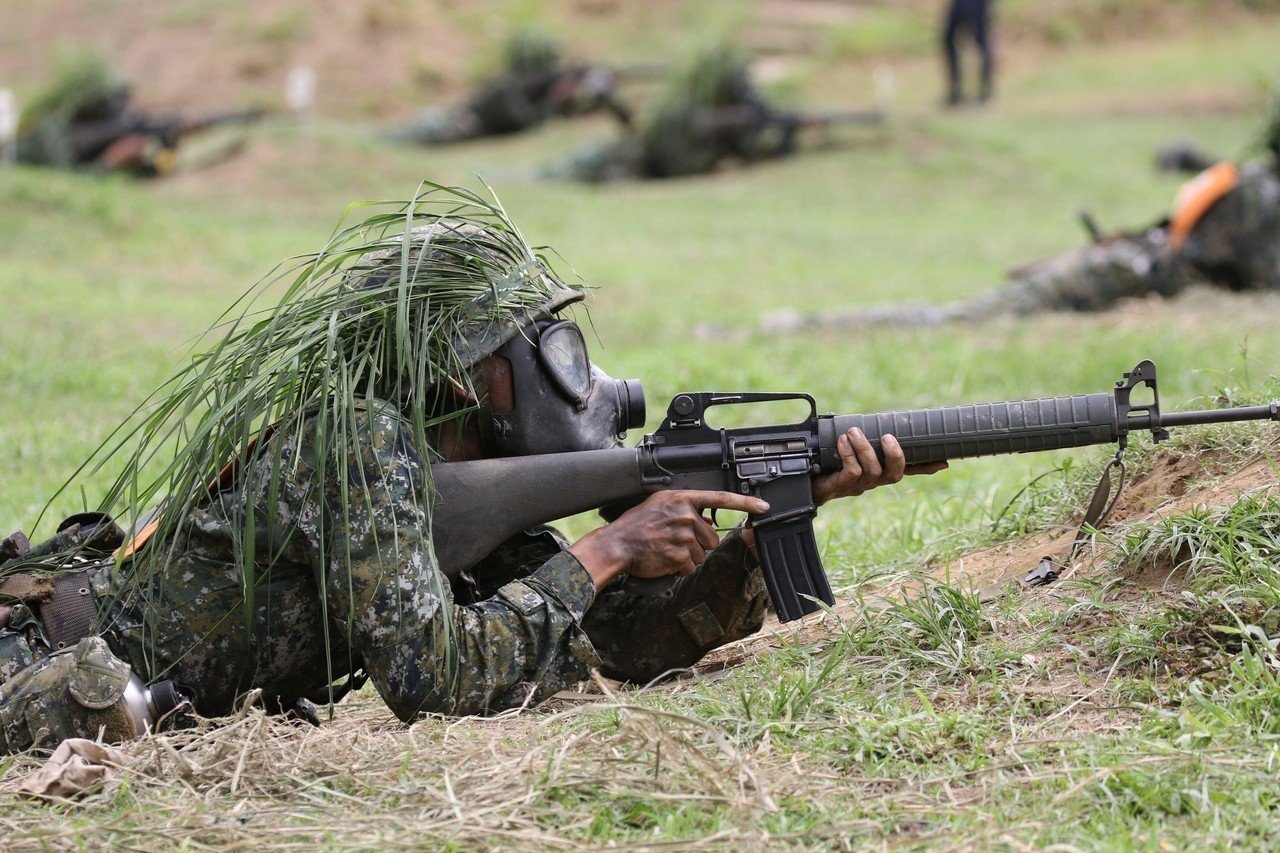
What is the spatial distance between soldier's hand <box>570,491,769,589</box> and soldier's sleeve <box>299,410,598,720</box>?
0.14 metres

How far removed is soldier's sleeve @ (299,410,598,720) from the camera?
3.38 meters

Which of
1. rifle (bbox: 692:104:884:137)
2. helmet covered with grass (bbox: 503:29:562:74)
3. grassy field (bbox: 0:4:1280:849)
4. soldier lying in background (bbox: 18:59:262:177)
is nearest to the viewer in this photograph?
grassy field (bbox: 0:4:1280:849)

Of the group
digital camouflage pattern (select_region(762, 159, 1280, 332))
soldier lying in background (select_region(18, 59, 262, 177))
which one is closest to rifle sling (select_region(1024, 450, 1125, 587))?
digital camouflage pattern (select_region(762, 159, 1280, 332))

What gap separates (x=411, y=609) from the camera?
3391mm

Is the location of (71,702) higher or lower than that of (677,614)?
higher

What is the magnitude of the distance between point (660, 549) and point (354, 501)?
31.0 inches

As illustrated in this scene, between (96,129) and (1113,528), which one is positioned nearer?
(1113,528)

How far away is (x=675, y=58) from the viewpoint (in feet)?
67.3

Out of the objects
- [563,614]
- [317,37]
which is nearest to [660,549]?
[563,614]

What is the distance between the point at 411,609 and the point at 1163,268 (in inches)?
341

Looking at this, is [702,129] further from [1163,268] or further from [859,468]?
[859,468]

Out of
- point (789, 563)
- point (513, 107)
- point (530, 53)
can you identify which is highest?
point (530, 53)

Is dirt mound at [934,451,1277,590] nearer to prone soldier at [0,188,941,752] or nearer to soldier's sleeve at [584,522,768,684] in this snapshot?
soldier's sleeve at [584,522,768,684]

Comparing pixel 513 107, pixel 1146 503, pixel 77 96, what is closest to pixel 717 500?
pixel 1146 503
